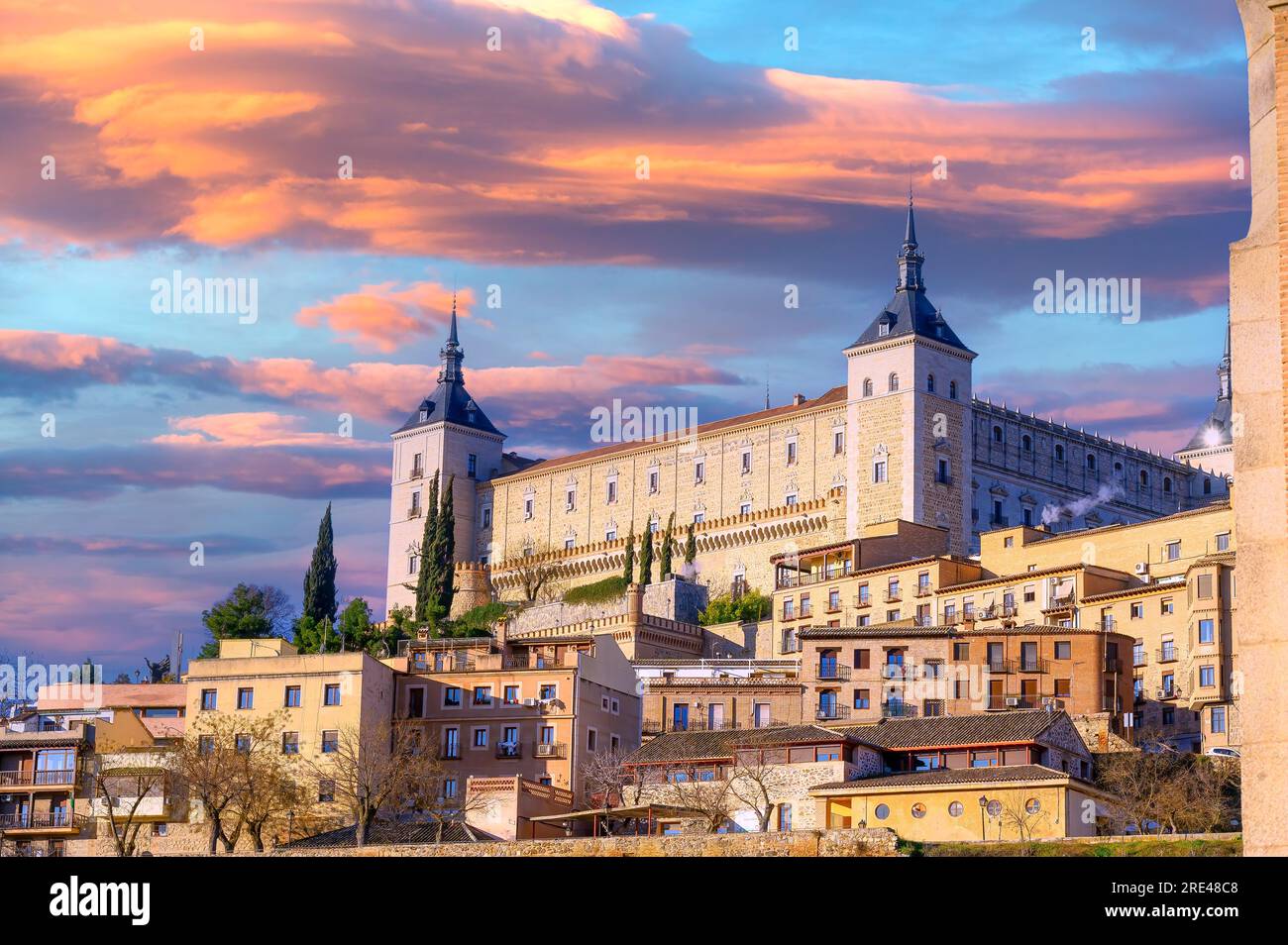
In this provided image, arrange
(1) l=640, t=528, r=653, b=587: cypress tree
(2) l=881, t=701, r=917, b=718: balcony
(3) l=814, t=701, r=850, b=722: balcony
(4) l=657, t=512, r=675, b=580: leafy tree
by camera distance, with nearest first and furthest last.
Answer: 1. (2) l=881, t=701, r=917, b=718: balcony
2. (3) l=814, t=701, r=850, b=722: balcony
3. (1) l=640, t=528, r=653, b=587: cypress tree
4. (4) l=657, t=512, r=675, b=580: leafy tree

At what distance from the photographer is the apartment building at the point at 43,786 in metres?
71.1

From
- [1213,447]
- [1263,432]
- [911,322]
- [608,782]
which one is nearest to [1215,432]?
[1213,447]

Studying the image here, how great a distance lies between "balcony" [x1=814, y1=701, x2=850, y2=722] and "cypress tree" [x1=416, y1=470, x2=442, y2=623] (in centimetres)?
4436

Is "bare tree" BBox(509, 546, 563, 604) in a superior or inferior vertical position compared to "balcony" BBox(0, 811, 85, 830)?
superior

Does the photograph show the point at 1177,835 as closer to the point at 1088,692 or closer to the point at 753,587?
the point at 1088,692

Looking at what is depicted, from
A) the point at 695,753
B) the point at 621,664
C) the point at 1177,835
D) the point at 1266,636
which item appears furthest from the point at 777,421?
the point at 1266,636

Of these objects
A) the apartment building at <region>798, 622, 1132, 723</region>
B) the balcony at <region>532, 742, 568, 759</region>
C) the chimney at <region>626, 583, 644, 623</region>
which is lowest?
the balcony at <region>532, 742, 568, 759</region>

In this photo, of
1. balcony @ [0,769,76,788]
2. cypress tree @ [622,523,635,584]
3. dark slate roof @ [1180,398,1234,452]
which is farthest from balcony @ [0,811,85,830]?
dark slate roof @ [1180,398,1234,452]

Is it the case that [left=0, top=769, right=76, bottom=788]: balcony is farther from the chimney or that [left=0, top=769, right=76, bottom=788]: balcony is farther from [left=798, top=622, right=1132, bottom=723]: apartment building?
the chimney

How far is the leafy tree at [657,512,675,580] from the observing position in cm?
12581

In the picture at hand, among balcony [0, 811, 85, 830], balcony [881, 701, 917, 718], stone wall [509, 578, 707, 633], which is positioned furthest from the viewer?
stone wall [509, 578, 707, 633]

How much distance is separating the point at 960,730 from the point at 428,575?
219 ft

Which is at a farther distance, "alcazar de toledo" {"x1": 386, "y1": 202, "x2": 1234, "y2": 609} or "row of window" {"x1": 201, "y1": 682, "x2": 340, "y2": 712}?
"alcazar de toledo" {"x1": 386, "y1": 202, "x2": 1234, "y2": 609}
